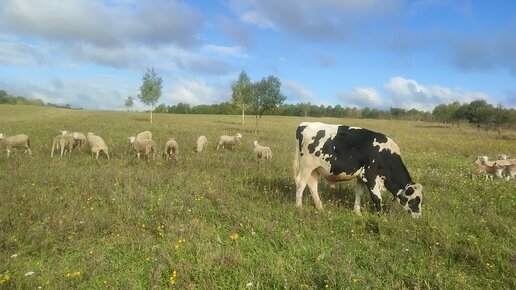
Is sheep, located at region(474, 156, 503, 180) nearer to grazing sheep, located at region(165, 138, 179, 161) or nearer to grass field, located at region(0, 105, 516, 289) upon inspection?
grass field, located at region(0, 105, 516, 289)

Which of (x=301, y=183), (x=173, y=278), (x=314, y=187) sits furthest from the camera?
(x=314, y=187)

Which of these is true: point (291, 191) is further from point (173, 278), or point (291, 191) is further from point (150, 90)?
point (150, 90)

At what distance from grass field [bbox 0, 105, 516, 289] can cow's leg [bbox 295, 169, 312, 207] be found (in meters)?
0.29

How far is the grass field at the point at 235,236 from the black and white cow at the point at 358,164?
517 mm

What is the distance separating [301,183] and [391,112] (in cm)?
14696

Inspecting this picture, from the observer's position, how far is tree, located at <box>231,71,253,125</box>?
167ft

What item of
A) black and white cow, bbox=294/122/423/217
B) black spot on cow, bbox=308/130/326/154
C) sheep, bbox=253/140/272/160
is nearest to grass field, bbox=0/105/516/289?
black and white cow, bbox=294/122/423/217

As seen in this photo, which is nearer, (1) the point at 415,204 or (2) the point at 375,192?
(1) the point at 415,204

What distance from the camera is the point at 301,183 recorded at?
1107 cm

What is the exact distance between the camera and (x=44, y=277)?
21.8 ft

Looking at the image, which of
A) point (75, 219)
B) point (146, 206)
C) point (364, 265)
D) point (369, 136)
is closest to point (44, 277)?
point (75, 219)

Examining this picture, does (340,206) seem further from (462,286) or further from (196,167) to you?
(196,167)

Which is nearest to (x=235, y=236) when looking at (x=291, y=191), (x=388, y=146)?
(x=291, y=191)

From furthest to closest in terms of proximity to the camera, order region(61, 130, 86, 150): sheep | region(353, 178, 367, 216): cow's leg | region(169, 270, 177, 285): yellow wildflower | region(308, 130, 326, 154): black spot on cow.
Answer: region(61, 130, 86, 150): sheep < region(308, 130, 326, 154): black spot on cow < region(353, 178, 367, 216): cow's leg < region(169, 270, 177, 285): yellow wildflower
